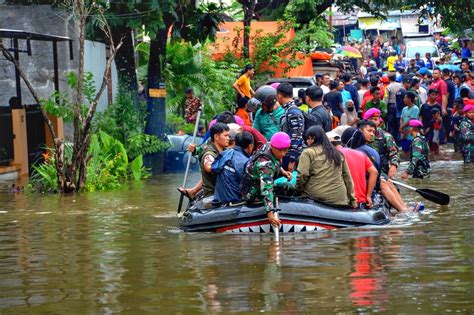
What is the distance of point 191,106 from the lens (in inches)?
1073

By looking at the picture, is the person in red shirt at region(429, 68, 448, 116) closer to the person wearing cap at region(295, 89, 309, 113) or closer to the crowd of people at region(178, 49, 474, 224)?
the person wearing cap at region(295, 89, 309, 113)

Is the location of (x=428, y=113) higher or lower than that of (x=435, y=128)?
higher

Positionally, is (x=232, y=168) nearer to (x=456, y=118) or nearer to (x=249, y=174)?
(x=249, y=174)

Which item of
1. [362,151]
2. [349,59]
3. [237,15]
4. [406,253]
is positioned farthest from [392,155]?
[349,59]

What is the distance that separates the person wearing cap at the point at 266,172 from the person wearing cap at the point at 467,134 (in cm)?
1019

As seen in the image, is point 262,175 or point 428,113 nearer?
point 262,175

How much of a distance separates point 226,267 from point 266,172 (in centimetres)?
225

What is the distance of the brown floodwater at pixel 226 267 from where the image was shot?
10.1 metres

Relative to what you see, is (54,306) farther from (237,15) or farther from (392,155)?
(237,15)

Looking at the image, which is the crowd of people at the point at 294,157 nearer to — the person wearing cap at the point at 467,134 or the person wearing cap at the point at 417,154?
the person wearing cap at the point at 417,154

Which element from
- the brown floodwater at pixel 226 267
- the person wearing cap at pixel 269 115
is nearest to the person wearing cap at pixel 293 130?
the person wearing cap at pixel 269 115

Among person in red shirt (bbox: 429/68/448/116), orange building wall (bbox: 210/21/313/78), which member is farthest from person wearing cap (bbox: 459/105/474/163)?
orange building wall (bbox: 210/21/313/78)

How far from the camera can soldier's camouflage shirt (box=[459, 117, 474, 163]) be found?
79.6 ft

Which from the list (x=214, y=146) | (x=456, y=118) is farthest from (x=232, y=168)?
(x=456, y=118)
